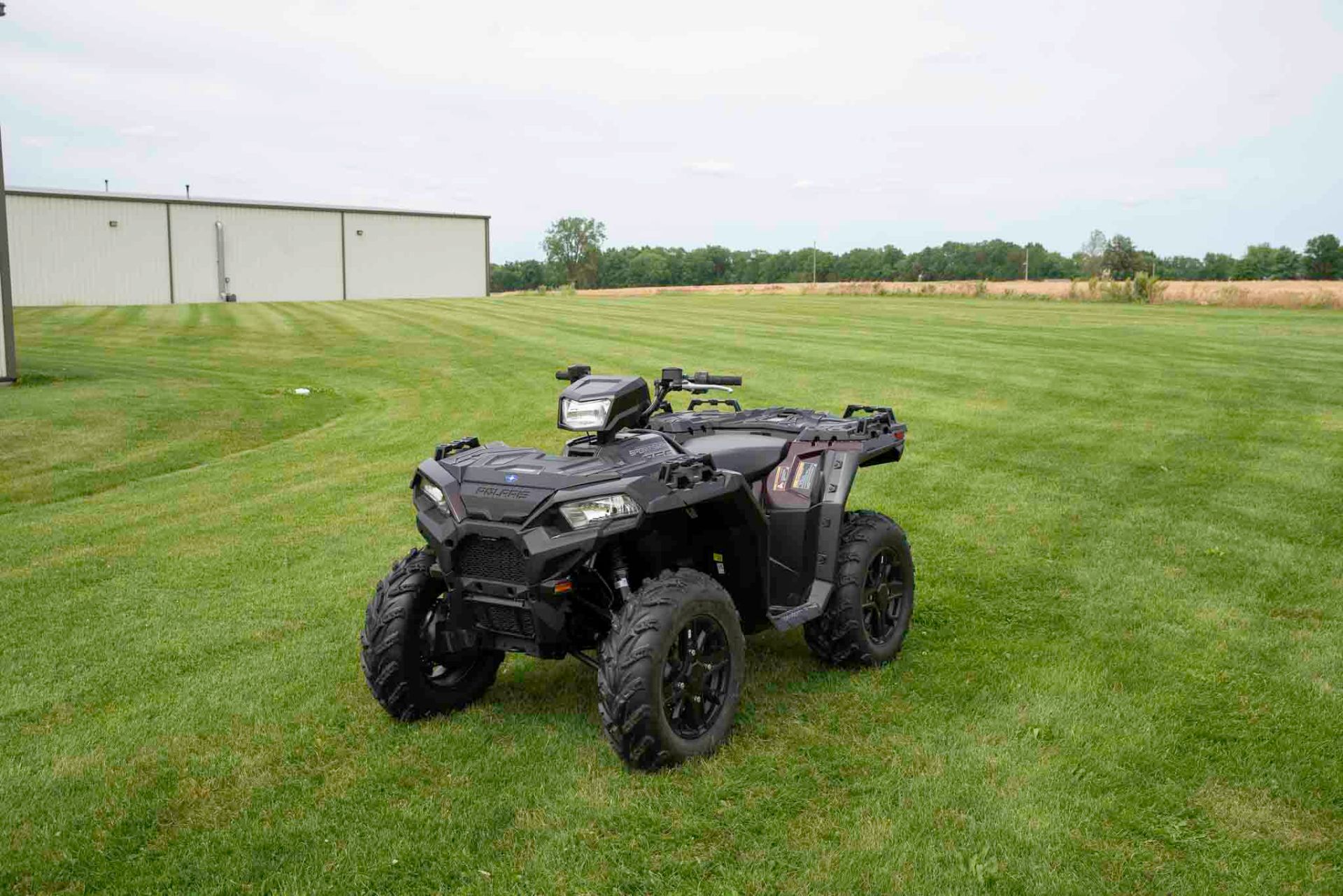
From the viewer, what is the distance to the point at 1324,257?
67.0 metres

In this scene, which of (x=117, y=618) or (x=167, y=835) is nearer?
(x=167, y=835)

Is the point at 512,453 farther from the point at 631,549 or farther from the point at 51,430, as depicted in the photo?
the point at 51,430

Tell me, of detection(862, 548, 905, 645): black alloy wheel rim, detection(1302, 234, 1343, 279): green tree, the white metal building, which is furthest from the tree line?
Result: detection(862, 548, 905, 645): black alloy wheel rim

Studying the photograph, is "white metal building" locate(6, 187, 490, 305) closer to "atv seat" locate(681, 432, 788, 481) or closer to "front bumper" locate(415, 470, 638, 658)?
"atv seat" locate(681, 432, 788, 481)

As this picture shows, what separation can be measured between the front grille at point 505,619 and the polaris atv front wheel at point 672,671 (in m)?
0.34

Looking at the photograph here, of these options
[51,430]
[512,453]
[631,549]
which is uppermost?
[512,453]

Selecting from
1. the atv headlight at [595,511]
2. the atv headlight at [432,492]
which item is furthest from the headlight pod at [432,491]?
the atv headlight at [595,511]

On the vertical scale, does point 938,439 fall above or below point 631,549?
below

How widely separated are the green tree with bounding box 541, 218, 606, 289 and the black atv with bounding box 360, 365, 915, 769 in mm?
112431

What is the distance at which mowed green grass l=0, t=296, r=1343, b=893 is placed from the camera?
154 inches

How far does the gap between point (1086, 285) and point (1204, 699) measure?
42.1 metres

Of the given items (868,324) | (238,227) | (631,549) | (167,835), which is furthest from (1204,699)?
(238,227)

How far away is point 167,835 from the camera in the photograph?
4.07m

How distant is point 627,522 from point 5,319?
1791 centimetres
